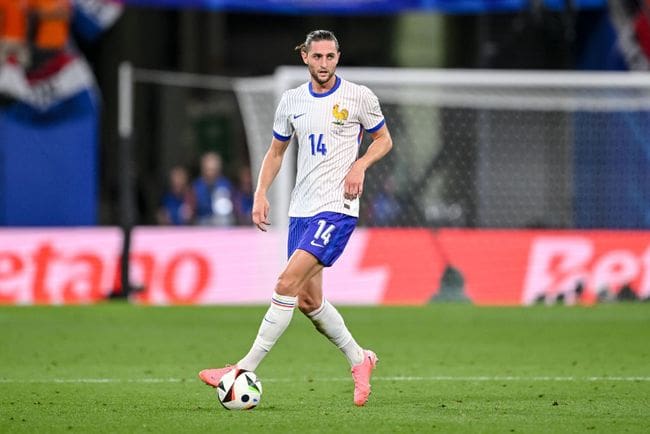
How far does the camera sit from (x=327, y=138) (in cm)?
884

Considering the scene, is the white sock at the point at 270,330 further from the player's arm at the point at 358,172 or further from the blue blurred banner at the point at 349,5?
the blue blurred banner at the point at 349,5

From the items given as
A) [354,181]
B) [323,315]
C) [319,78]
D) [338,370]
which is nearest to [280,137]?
[319,78]

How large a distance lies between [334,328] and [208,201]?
11.6 m

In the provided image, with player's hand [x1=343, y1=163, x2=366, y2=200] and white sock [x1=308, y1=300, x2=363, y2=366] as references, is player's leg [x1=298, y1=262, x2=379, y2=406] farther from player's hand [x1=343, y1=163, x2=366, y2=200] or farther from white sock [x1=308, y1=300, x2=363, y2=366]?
player's hand [x1=343, y1=163, x2=366, y2=200]

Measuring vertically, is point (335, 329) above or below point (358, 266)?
above

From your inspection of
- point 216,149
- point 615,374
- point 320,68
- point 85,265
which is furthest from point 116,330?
point 216,149

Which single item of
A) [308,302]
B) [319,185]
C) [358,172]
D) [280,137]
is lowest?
[308,302]

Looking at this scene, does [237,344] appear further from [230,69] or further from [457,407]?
[230,69]

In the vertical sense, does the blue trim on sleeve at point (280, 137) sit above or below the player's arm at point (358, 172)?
above

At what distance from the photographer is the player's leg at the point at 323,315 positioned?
8.86 meters

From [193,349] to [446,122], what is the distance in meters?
7.67

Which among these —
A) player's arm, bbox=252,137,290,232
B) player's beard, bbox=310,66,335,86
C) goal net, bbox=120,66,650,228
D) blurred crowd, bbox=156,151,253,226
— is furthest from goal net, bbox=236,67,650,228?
player's beard, bbox=310,66,335,86

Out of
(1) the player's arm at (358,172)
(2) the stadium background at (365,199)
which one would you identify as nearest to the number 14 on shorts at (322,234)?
(1) the player's arm at (358,172)

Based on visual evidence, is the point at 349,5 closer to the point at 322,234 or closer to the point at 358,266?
the point at 358,266
